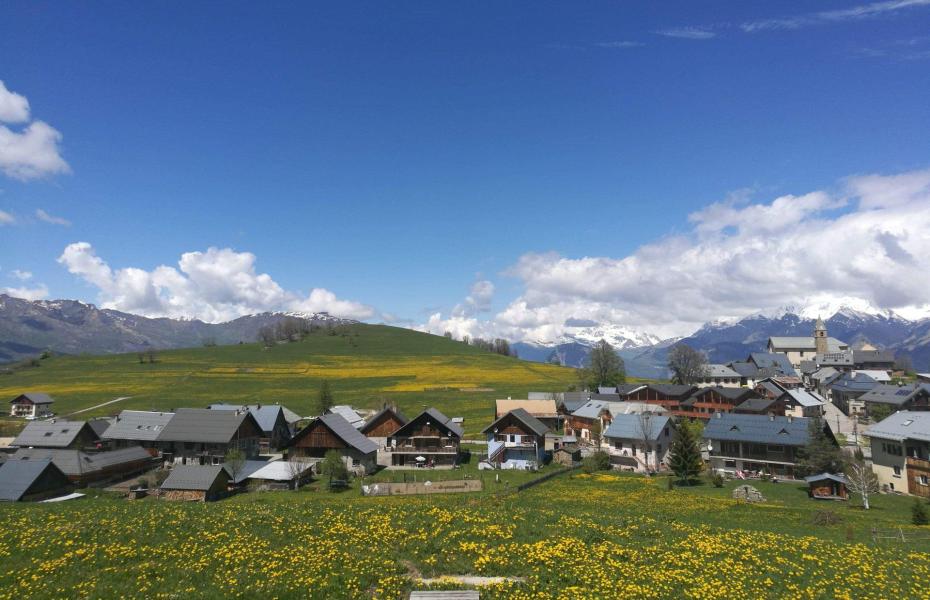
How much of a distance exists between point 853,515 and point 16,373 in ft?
678

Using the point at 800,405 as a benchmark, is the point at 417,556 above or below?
below

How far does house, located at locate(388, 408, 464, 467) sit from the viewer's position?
67125 millimetres

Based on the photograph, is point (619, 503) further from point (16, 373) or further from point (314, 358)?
point (16, 373)

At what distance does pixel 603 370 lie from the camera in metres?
131

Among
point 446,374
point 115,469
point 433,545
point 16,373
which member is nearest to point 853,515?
point 433,545

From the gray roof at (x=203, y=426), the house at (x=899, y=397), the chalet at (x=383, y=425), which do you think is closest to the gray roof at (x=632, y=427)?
the chalet at (x=383, y=425)

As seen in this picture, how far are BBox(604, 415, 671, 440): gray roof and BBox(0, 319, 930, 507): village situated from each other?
19 centimetres

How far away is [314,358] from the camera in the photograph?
18688cm

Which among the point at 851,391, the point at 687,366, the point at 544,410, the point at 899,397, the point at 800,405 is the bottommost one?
the point at 544,410

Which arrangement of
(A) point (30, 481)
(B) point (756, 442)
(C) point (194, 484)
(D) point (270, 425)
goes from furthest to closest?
(D) point (270, 425) < (B) point (756, 442) < (C) point (194, 484) < (A) point (30, 481)

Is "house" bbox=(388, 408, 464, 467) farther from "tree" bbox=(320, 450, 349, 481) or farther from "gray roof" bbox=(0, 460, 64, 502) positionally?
"gray roof" bbox=(0, 460, 64, 502)

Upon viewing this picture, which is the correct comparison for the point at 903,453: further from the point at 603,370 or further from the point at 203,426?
the point at 203,426

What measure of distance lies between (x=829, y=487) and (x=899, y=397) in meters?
60.9

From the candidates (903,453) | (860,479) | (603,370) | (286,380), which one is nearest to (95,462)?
(860,479)
